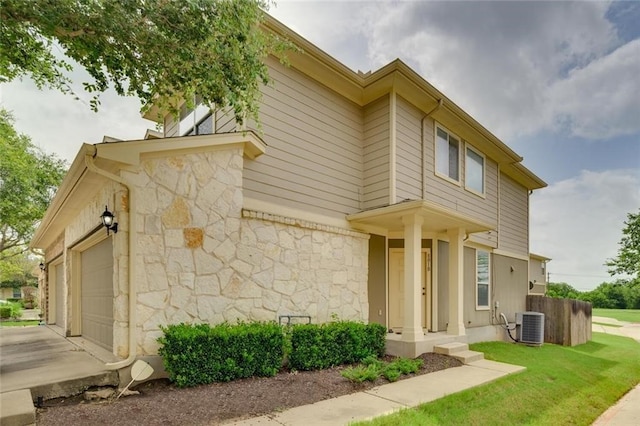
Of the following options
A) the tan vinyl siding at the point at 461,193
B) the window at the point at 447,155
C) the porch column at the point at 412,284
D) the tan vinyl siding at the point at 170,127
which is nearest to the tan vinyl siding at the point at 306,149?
the porch column at the point at 412,284

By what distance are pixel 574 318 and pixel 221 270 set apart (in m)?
10.9

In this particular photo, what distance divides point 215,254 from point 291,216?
1.73m

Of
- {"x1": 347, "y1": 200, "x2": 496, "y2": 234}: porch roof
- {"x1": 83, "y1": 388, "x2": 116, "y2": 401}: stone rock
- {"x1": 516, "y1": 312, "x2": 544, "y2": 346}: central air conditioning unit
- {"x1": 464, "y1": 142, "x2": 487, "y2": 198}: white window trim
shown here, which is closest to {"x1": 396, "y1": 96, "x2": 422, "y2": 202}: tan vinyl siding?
{"x1": 347, "y1": 200, "x2": 496, "y2": 234}: porch roof

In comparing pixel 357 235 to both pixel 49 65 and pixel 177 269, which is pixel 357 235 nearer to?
pixel 177 269

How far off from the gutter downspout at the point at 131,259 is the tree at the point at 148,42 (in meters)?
0.87

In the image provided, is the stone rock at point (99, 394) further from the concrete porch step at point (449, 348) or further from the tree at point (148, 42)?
the concrete porch step at point (449, 348)

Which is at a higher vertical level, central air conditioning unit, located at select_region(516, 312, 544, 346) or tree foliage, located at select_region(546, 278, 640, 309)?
central air conditioning unit, located at select_region(516, 312, 544, 346)

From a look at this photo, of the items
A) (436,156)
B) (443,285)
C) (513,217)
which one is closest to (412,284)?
(443,285)

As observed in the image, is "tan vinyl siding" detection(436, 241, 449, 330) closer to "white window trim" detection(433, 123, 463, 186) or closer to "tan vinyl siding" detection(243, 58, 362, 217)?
"white window trim" detection(433, 123, 463, 186)

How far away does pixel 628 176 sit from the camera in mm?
13695

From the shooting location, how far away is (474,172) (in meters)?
10.8

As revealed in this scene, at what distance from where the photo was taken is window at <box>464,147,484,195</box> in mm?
10398

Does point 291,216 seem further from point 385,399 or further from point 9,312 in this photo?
point 9,312

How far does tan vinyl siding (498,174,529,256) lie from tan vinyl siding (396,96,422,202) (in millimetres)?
5280
